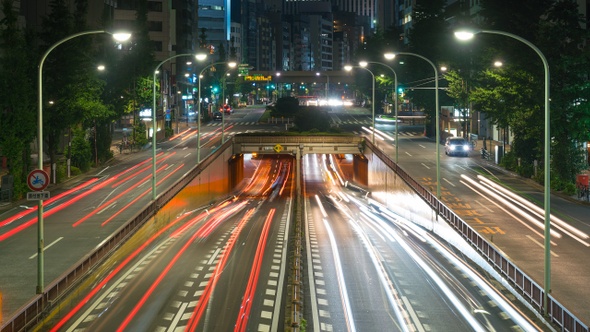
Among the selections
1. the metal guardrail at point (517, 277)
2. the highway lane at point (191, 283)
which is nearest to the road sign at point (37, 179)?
the highway lane at point (191, 283)

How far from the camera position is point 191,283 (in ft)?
102

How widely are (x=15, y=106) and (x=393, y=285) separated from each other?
33317mm

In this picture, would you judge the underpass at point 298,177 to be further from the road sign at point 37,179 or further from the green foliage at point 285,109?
the green foliage at point 285,109

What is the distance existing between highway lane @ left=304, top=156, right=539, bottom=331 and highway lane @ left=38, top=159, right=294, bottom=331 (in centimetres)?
193

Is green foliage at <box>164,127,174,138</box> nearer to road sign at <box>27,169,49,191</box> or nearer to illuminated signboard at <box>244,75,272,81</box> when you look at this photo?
illuminated signboard at <box>244,75,272,81</box>

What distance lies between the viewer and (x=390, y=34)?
536 ft

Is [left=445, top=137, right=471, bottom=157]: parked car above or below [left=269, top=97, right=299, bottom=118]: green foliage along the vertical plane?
below

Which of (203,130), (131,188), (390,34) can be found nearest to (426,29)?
(203,130)

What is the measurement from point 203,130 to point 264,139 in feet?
130

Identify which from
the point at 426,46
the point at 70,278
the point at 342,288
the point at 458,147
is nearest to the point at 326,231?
the point at 342,288

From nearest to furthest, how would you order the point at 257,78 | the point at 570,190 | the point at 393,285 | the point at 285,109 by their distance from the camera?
the point at 393,285 < the point at 570,190 < the point at 285,109 < the point at 257,78

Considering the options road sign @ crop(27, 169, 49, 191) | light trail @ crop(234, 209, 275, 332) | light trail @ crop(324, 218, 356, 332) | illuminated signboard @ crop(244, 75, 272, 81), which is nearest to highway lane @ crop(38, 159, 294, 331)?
light trail @ crop(234, 209, 275, 332)

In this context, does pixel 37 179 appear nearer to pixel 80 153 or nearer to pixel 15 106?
pixel 15 106

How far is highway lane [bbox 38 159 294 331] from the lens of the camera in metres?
25.2
